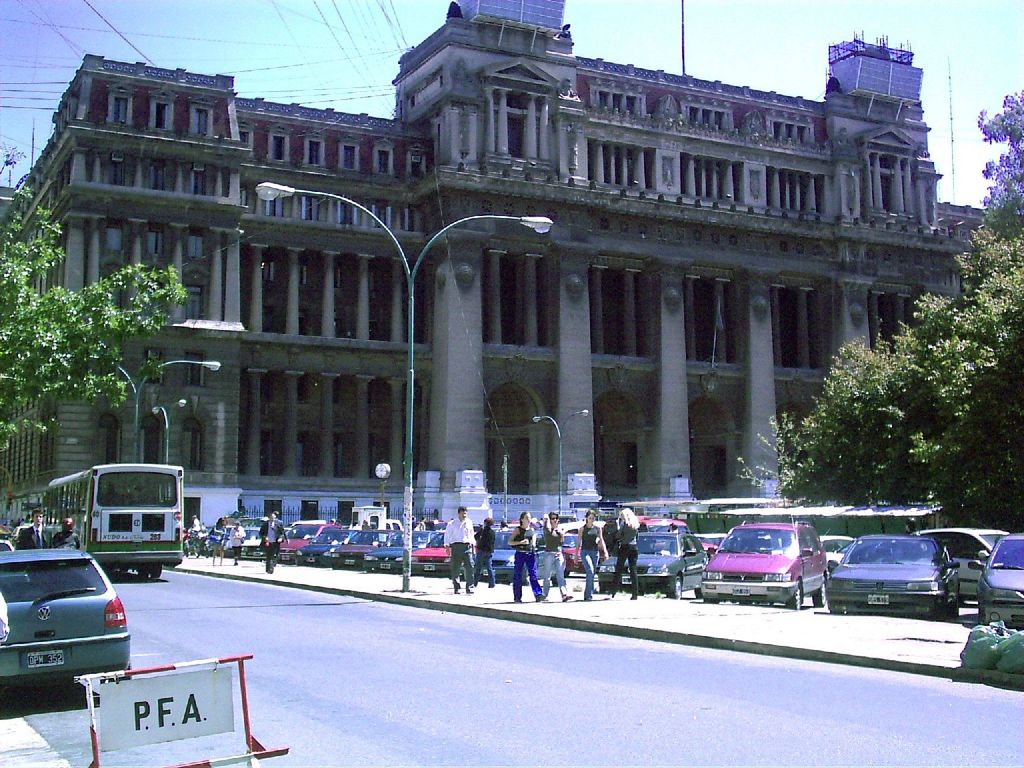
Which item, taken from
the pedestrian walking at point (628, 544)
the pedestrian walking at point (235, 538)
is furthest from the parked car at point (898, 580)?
the pedestrian walking at point (235, 538)

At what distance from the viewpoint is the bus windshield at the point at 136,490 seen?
3491 centimetres

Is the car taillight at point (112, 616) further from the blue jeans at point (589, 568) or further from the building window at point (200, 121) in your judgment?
the building window at point (200, 121)

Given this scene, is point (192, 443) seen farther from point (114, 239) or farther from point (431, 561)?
point (431, 561)

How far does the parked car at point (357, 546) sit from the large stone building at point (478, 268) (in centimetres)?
2227

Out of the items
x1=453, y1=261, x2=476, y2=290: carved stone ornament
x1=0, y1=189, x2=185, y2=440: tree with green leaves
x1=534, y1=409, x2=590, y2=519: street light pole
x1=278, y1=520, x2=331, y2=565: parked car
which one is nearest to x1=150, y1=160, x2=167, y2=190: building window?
x1=453, y1=261, x2=476, y2=290: carved stone ornament

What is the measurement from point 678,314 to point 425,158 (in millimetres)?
17947

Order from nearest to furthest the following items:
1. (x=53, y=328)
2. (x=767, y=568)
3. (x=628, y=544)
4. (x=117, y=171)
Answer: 1. (x=767, y=568)
2. (x=628, y=544)
3. (x=53, y=328)
4. (x=117, y=171)

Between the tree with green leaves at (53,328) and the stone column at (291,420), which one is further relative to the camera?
the stone column at (291,420)

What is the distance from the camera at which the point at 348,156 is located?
7250 cm

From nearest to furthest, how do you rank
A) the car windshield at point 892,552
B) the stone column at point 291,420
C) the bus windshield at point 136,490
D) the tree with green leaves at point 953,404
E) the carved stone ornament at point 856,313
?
the car windshield at point 892,552 < the tree with green leaves at point 953,404 < the bus windshield at point 136,490 < the stone column at point 291,420 < the carved stone ornament at point 856,313

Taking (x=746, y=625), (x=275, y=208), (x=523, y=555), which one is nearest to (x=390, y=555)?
(x=523, y=555)

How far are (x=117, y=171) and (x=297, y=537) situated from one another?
991 inches

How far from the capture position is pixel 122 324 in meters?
32.0

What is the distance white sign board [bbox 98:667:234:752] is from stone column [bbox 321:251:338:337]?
62.8 m
